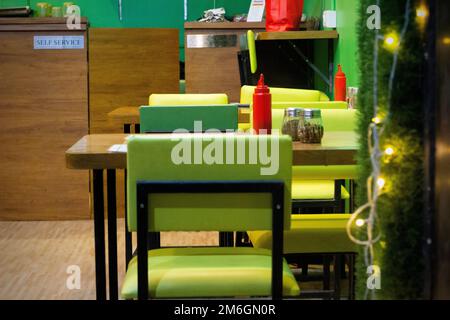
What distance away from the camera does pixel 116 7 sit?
7133 mm

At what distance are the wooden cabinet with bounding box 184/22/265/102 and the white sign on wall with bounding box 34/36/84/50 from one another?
81 cm

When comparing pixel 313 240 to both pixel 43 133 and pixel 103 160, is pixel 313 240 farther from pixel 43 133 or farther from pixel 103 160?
pixel 43 133

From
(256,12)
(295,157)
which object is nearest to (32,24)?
(256,12)

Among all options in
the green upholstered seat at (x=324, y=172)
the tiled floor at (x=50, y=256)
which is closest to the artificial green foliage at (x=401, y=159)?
the green upholstered seat at (x=324, y=172)

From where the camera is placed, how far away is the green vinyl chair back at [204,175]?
2131mm

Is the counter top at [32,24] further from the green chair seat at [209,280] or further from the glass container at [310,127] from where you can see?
the green chair seat at [209,280]

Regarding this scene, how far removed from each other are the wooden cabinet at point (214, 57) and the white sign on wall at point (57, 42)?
31.7 inches

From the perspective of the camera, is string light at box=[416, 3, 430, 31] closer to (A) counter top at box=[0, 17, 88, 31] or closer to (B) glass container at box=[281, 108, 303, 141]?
(B) glass container at box=[281, 108, 303, 141]

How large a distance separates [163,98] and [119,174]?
1.79 meters

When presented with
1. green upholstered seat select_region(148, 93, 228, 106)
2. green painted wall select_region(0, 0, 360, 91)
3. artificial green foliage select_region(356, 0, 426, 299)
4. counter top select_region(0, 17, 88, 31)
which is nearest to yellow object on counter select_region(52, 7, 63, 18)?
counter top select_region(0, 17, 88, 31)

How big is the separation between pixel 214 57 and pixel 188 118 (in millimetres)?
2658

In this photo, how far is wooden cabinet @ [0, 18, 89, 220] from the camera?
234 inches

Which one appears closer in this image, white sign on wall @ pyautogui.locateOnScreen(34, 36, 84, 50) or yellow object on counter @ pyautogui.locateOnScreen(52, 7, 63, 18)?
white sign on wall @ pyautogui.locateOnScreen(34, 36, 84, 50)
